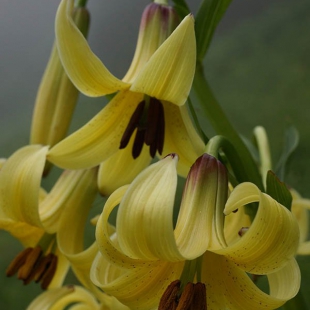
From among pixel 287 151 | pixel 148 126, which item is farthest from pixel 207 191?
pixel 287 151

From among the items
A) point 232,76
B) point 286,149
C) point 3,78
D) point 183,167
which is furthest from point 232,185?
point 3,78

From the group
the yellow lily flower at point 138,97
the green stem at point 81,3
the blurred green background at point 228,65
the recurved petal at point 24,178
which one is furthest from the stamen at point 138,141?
the blurred green background at point 228,65

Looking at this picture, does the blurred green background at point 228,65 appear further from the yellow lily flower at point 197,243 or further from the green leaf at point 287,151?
the yellow lily flower at point 197,243

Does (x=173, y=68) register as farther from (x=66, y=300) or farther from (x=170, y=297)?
(x=66, y=300)

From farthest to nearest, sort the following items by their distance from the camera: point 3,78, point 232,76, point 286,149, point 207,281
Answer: point 3,78, point 232,76, point 286,149, point 207,281

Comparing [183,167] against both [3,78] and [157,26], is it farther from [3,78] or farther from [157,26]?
[3,78]

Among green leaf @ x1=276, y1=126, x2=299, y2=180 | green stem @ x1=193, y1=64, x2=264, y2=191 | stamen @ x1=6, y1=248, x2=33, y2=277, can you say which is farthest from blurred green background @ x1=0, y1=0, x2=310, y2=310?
stamen @ x1=6, y1=248, x2=33, y2=277
